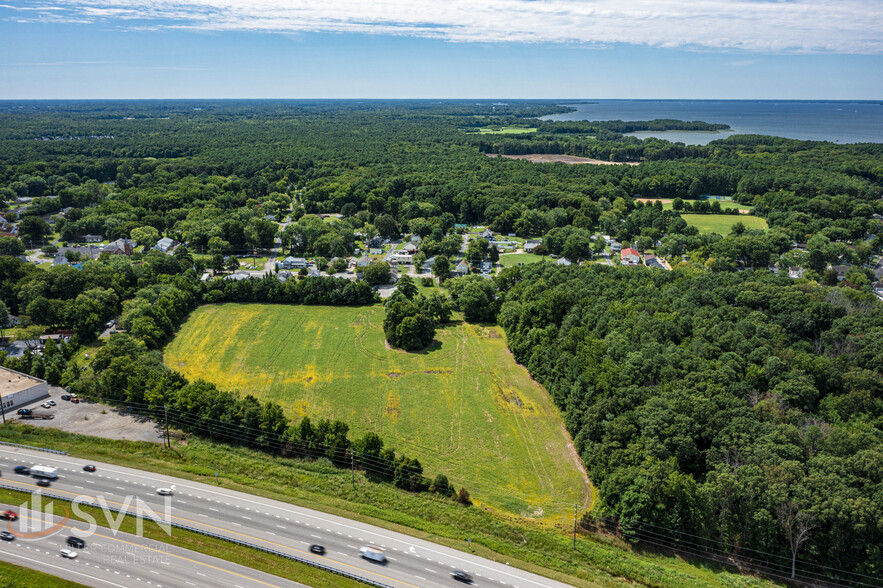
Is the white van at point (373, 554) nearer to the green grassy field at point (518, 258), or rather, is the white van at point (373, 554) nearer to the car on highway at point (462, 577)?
the car on highway at point (462, 577)

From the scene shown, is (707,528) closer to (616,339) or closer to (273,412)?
(616,339)

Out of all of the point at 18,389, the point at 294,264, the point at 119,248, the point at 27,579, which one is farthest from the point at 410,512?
the point at 119,248

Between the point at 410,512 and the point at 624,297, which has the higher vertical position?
the point at 624,297

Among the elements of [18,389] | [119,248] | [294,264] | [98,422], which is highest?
[119,248]

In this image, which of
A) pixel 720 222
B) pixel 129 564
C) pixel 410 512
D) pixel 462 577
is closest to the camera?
pixel 129 564

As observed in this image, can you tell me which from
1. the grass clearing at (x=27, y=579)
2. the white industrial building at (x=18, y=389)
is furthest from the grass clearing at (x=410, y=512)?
the grass clearing at (x=27, y=579)

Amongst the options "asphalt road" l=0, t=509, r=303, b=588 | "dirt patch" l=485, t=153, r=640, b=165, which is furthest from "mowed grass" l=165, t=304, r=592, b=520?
"dirt patch" l=485, t=153, r=640, b=165

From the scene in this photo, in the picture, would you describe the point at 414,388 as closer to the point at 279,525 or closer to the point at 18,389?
the point at 279,525

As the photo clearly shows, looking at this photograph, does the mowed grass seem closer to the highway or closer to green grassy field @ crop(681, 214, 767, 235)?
the highway
